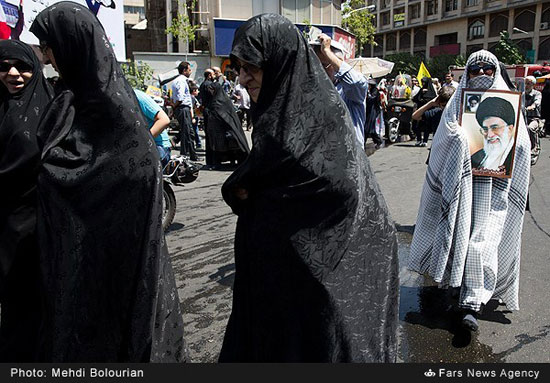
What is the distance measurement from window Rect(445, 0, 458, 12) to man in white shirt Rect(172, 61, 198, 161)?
53.4m

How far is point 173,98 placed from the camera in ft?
34.4

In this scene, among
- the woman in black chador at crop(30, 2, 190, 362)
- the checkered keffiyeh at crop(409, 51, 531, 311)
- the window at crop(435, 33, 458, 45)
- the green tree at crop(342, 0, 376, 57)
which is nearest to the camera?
the woman in black chador at crop(30, 2, 190, 362)

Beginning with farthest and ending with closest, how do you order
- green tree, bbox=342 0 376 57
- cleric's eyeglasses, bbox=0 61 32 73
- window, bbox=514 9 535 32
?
window, bbox=514 9 535 32 → green tree, bbox=342 0 376 57 → cleric's eyeglasses, bbox=0 61 32 73

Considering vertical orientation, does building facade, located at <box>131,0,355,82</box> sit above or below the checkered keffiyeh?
above

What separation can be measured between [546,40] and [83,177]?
170 ft

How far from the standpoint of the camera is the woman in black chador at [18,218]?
2484mm

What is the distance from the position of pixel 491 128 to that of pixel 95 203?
2.54m

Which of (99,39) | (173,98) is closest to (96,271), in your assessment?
(99,39)

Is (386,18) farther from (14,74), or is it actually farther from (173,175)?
(14,74)

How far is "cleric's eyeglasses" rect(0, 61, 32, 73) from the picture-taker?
8.46 feet

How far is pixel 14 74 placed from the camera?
2.59 metres

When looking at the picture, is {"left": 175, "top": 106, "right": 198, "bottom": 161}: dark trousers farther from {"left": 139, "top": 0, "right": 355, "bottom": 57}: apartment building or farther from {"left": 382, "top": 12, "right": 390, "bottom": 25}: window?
{"left": 382, "top": 12, "right": 390, "bottom": 25}: window

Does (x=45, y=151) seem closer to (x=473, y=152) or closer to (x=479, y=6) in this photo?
(x=473, y=152)
